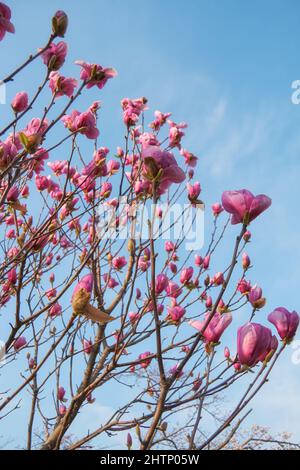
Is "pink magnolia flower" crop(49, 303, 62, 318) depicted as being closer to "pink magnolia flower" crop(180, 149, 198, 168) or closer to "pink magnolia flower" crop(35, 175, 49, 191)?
"pink magnolia flower" crop(35, 175, 49, 191)

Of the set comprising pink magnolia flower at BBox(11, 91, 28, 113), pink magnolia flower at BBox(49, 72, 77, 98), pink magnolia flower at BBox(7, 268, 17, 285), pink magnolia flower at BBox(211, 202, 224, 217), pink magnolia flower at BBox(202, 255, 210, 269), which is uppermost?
pink magnolia flower at BBox(211, 202, 224, 217)

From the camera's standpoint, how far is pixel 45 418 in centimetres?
278

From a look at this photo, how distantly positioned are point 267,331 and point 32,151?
1.18 metres

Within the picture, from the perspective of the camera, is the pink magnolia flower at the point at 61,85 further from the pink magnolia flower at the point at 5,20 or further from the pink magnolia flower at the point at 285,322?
the pink magnolia flower at the point at 285,322

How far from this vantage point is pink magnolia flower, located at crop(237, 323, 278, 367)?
5.16 ft

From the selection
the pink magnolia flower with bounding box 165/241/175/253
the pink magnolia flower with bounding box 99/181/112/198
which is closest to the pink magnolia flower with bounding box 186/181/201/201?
the pink magnolia flower with bounding box 99/181/112/198

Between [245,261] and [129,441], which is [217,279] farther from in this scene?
[129,441]

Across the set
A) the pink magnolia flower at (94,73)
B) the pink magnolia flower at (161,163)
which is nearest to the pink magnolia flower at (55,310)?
the pink magnolia flower at (94,73)

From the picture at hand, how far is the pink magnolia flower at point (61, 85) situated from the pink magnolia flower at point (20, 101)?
169 millimetres

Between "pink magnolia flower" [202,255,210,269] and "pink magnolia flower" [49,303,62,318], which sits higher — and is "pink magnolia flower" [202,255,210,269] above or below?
above

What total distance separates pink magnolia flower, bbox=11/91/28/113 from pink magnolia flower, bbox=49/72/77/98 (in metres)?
0.17
